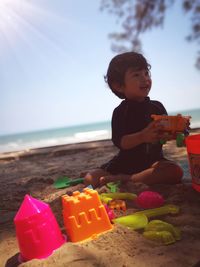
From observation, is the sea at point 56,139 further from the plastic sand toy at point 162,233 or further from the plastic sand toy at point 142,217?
the plastic sand toy at point 162,233

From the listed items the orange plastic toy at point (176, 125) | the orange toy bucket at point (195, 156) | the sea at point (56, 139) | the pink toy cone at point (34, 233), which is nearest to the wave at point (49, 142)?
the sea at point (56, 139)

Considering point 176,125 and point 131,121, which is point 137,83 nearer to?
point 131,121

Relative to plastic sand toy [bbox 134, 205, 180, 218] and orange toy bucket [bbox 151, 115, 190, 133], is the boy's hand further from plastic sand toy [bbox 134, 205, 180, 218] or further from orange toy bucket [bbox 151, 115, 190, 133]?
plastic sand toy [bbox 134, 205, 180, 218]

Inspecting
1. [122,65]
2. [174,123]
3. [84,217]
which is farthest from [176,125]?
[84,217]

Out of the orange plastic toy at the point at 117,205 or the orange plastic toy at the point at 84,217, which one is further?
the orange plastic toy at the point at 117,205

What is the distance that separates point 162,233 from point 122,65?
128cm

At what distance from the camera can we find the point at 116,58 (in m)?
2.13

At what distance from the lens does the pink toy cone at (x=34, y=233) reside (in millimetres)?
1084

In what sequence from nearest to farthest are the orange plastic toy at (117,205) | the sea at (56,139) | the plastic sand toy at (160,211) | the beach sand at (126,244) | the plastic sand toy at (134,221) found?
the beach sand at (126,244) < the plastic sand toy at (134,221) < the plastic sand toy at (160,211) < the orange plastic toy at (117,205) < the sea at (56,139)

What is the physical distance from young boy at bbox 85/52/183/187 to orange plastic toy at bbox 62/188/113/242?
0.76 metres

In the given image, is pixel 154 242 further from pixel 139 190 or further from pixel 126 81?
pixel 126 81

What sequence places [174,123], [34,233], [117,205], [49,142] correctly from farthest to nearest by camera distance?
[49,142], [174,123], [117,205], [34,233]

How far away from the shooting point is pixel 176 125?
1661 mm

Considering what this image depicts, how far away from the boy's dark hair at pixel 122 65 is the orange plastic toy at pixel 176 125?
20.3 inches
